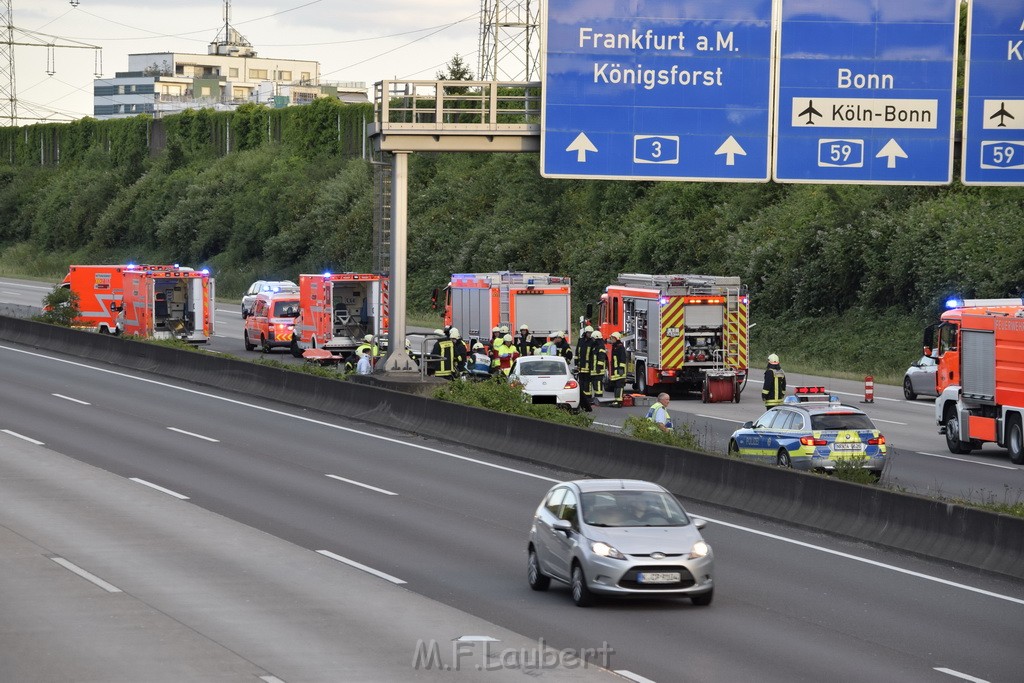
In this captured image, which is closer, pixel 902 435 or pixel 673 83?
pixel 673 83

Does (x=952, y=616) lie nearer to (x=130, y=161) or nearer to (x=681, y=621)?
(x=681, y=621)

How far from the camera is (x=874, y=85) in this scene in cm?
2944

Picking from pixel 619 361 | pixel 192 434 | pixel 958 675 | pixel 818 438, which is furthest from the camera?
pixel 619 361

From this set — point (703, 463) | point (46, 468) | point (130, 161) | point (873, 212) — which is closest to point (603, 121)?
point (703, 463)

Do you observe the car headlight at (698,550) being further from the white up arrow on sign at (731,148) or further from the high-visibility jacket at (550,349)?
the high-visibility jacket at (550,349)

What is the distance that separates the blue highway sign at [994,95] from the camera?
28906mm

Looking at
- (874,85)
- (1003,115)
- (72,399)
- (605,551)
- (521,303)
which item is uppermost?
(874,85)

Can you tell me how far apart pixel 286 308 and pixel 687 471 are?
2904 cm

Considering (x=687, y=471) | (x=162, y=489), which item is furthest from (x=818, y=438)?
(x=162, y=489)

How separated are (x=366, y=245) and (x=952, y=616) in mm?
67788

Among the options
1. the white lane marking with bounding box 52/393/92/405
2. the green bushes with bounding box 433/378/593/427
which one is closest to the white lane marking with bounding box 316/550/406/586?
the green bushes with bounding box 433/378/593/427

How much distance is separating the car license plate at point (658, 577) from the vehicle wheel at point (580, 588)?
23.6 inches

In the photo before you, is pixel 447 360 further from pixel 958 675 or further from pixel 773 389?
pixel 958 675

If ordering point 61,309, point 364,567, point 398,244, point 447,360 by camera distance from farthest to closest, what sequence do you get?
point 61,309 < point 447,360 < point 398,244 < point 364,567
